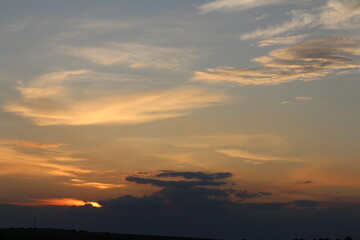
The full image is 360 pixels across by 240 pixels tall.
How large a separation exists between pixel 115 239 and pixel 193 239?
1077 inches

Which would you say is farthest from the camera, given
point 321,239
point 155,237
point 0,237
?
point 155,237

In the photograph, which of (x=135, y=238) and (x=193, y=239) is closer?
(x=135, y=238)

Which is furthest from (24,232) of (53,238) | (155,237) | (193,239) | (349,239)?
(349,239)

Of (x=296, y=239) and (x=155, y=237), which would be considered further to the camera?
(x=155, y=237)

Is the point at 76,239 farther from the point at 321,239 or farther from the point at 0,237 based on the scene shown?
the point at 321,239

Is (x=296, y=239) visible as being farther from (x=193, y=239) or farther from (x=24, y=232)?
(x=24, y=232)

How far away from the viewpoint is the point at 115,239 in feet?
470

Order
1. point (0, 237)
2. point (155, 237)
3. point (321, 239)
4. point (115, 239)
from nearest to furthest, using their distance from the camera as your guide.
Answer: point (0, 237), point (321, 239), point (115, 239), point (155, 237)

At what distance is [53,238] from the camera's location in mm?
137125

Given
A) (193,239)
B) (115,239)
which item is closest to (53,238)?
(115,239)

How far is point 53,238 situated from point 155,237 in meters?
31.6

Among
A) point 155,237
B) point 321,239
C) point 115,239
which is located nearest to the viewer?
point 321,239

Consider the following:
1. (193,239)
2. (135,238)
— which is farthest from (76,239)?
(193,239)

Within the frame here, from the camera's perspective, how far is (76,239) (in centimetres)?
13825
